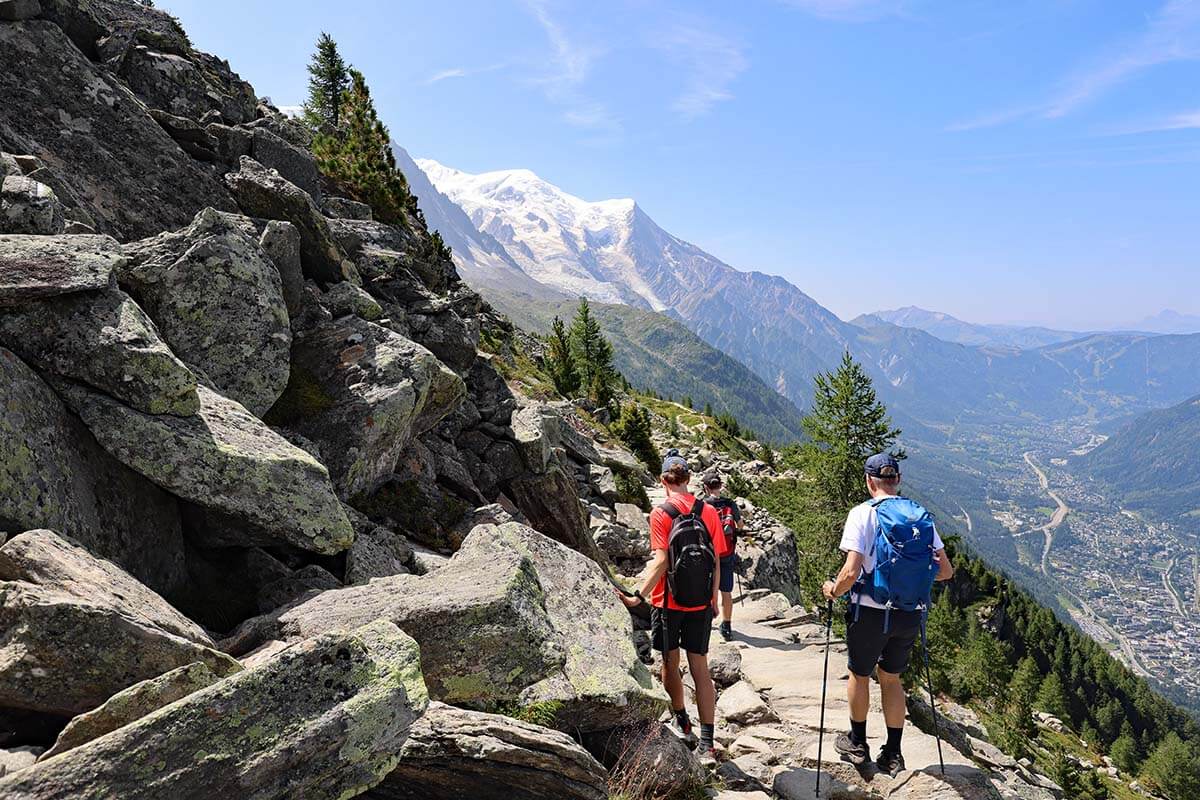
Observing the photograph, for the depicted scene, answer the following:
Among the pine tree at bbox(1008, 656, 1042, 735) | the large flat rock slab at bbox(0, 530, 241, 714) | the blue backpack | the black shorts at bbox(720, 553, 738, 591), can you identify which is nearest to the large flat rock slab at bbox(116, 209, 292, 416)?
the large flat rock slab at bbox(0, 530, 241, 714)

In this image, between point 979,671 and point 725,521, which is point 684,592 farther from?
point 979,671

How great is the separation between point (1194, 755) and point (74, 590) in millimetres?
176878

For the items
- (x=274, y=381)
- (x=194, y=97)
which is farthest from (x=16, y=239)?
(x=194, y=97)

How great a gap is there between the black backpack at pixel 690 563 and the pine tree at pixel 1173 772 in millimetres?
131678

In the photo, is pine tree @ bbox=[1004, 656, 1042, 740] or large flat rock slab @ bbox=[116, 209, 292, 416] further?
pine tree @ bbox=[1004, 656, 1042, 740]

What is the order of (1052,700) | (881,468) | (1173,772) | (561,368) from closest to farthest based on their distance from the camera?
(881,468), (561,368), (1173,772), (1052,700)

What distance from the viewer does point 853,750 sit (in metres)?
10.1

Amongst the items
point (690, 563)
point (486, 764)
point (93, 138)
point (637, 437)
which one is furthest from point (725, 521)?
point (637, 437)

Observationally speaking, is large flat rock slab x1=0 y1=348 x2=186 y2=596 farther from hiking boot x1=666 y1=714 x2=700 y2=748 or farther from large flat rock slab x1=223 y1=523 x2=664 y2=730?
hiking boot x1=666 y1=714 x2=700 y2=748

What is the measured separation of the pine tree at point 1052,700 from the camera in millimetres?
112625

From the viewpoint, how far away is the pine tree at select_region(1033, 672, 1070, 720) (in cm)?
11262

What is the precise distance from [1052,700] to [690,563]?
14159 cm

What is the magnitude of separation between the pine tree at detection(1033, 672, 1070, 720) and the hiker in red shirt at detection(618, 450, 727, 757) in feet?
453

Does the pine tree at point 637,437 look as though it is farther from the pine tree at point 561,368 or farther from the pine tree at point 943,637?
the pine tree at point 943,637
